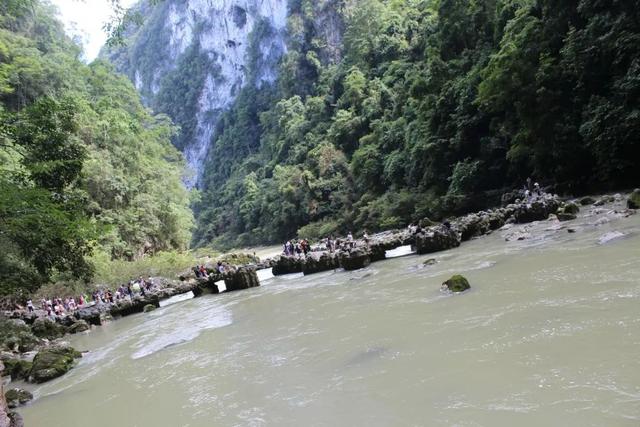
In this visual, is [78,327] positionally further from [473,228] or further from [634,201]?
[634,201]

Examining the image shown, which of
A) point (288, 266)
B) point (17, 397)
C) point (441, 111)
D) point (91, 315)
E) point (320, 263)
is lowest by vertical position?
point (17, 397)

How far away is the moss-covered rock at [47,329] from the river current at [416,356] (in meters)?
5.39

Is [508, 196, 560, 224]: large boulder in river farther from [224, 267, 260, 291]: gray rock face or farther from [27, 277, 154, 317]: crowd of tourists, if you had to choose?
[27, 277, 154, 317]: crowd of tourists

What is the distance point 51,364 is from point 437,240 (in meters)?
12.6

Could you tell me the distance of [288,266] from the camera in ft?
75.8

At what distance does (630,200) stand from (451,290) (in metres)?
8.64

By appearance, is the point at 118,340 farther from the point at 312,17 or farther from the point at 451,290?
the point at 312,17

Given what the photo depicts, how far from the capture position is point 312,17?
68.0m

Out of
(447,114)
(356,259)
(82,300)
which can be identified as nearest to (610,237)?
(356,259)

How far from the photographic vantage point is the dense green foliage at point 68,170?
1010cm

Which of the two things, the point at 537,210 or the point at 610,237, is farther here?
the point at 537,210

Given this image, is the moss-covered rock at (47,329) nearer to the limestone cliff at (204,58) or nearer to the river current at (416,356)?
the river current at (416,356)

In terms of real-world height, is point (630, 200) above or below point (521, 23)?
below

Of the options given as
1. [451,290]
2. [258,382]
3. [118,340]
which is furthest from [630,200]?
[118,340]
